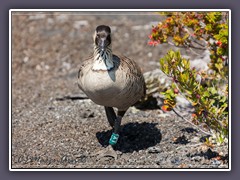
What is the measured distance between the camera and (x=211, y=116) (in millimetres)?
7922

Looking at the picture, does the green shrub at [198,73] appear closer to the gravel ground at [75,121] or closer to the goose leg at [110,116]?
the gravel ground at [75,121]

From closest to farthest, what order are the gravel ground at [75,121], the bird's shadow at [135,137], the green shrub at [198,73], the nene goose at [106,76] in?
1. the nene goose at [106,76]
2. the green shrub at [198,73]
3. the gravel ground at [75,121]
4. the bird's shadow at [135,137]

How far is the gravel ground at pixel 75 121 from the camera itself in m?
7.96

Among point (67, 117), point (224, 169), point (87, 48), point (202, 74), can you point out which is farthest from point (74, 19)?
point (224, 169)

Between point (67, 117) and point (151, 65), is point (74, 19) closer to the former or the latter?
point (151, 65)

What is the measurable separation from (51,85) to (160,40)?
14.7 feet

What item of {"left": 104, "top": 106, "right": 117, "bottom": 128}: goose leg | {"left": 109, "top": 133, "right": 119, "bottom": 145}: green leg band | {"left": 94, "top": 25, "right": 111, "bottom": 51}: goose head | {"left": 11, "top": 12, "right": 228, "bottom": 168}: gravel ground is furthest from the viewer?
{"left": 104, "top": 106, "right": 117, "bottom": 128}: goose leg

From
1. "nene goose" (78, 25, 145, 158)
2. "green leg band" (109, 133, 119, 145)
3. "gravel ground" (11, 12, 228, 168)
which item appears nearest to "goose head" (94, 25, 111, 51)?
"nene goose" (78, 25, 145, 158)

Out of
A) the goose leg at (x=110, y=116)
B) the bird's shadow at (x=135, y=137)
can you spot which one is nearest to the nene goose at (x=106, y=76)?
the goose leg at (x=110, y=116)

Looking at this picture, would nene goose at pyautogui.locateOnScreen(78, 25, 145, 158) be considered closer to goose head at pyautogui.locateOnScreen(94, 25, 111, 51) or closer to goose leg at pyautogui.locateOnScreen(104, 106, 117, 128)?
goose head at pyautogui.locateOnScreen(94, 25, 111, 51)

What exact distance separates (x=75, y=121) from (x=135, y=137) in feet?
4.11

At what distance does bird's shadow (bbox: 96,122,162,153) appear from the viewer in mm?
8562

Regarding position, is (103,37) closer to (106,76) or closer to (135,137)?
(106,76)

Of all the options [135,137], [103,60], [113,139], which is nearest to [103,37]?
[103,60]
